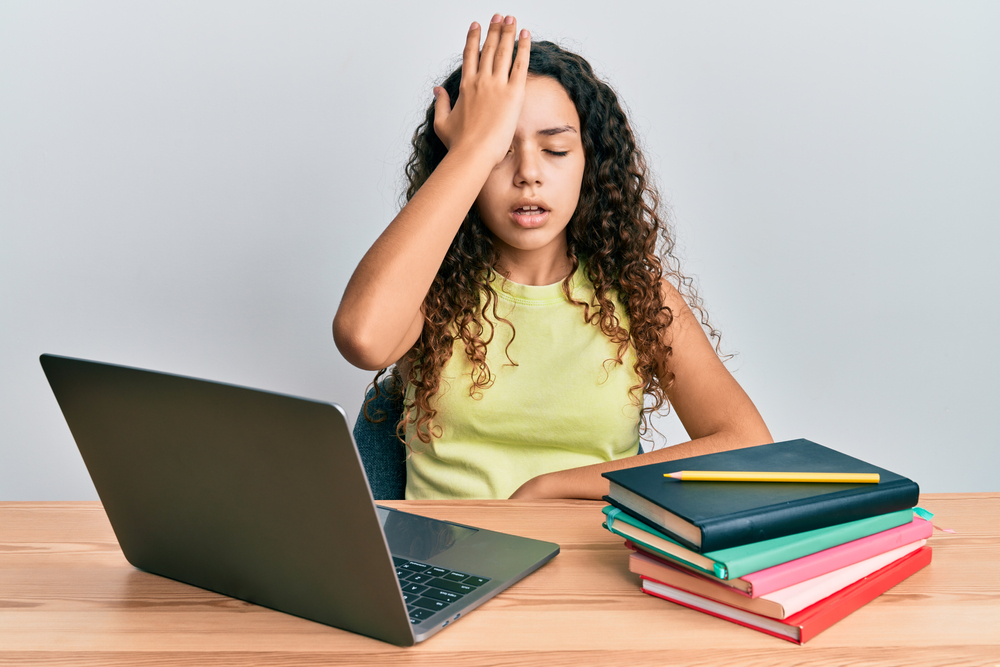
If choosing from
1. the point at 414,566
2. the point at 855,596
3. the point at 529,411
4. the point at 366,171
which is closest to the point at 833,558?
the point at 855,596

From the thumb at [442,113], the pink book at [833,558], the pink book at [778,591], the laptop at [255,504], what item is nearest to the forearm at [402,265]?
the thumb at [442,113]

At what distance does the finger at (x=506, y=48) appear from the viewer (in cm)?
122

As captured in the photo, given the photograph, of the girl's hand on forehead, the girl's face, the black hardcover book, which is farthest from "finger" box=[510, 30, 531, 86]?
the black hardcover book

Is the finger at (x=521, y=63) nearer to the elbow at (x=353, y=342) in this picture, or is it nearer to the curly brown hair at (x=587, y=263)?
the curly brown hair at (x=587, y=263)

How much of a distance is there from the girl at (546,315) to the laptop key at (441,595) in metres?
0.57

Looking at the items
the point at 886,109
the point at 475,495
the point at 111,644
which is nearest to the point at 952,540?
the point at 475,495

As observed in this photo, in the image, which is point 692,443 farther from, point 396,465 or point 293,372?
point 293,372

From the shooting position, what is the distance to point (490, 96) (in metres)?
1.21

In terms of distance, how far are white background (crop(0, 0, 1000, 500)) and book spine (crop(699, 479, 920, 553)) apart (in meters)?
1.40

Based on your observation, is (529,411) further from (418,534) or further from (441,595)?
(441,595)

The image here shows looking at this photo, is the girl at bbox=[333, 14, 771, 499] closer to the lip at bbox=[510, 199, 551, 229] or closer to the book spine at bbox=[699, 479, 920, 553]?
the lip at bbox=[510, 199, 551, 229]

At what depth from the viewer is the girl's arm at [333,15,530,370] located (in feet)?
3.49

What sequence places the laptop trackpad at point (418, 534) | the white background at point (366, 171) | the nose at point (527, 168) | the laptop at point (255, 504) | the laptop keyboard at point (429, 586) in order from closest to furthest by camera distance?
the laptop at point (255, 504) < the laptop keyboard at point (429, 586) < the laptop trackpad at point (418, 534) < the nose at point (527, 168) < the white background at point (366, 171)

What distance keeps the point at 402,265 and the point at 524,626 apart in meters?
0.54
